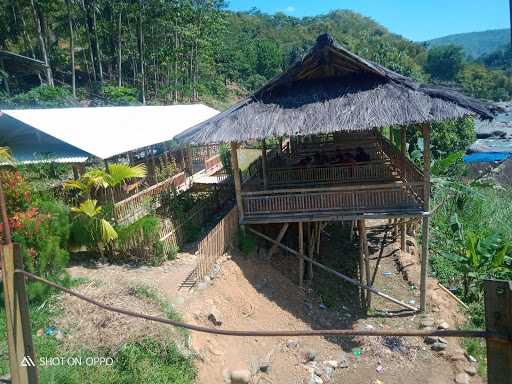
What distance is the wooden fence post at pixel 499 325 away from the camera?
184 cm

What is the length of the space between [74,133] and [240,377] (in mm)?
8065

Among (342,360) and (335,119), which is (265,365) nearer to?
(342,360)

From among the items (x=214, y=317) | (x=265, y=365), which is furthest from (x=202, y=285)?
(x=265, y=365)

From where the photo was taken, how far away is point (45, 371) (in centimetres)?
604

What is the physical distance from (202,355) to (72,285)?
9.96ft

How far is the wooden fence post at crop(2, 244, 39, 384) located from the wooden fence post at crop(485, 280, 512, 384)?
2.90 meters

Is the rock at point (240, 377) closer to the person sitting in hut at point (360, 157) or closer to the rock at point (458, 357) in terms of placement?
the rock at point (458, 357)

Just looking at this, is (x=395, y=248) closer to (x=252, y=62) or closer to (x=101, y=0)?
(x=101, y=0)

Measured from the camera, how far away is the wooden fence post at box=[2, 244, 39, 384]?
2.96 meters

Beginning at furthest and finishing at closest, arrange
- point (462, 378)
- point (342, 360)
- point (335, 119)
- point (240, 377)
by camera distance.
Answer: point (335, 119), point (342, 360), point (462, 378), point (240, 377)

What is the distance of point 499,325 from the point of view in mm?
1898

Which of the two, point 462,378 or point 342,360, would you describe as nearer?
point 462,378

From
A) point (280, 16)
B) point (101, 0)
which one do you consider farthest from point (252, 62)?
point (280, 16)

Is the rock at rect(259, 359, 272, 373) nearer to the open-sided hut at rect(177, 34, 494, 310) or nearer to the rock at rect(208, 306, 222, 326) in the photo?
the rock at rect(208, 306, 222, 326)
